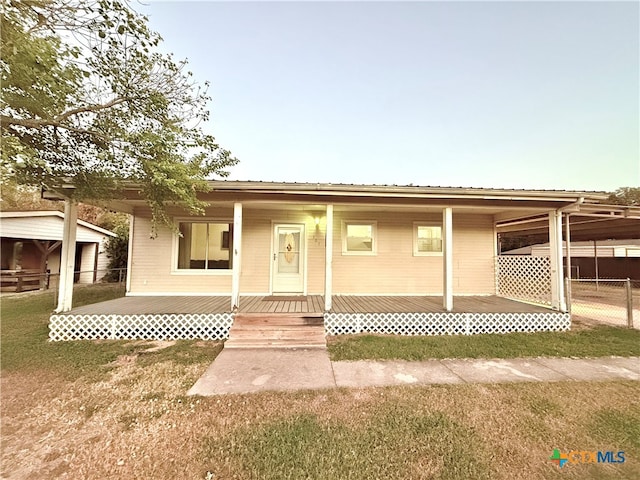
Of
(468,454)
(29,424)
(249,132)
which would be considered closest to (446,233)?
(468,454)

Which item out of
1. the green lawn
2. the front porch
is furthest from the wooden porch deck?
the green lawn

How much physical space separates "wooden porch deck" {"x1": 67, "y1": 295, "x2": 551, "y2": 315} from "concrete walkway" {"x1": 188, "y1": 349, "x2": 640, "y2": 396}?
1372mm

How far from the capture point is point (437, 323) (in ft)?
18.4

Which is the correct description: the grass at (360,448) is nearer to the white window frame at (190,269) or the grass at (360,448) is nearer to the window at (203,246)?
the white window frame at (190,269)

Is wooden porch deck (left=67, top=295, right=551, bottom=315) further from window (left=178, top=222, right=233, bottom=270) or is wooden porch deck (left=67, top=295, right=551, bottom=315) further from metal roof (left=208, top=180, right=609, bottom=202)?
metal roof (left=208, top=180, right=609, bottom=202)

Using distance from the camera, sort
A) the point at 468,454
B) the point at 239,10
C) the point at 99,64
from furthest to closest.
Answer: the point at 239,10, the point at 99,64, the point at 468,454

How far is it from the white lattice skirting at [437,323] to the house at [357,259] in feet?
0.07

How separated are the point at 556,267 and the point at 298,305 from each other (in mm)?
5841

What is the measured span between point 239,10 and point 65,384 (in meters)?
11.9

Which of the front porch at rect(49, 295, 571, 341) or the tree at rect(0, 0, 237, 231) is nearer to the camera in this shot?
the tree at rect(0, 0, 237, 231)

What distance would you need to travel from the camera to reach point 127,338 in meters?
5.20

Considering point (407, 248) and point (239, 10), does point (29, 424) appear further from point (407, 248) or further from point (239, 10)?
point (239, 10)

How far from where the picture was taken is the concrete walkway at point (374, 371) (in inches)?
136

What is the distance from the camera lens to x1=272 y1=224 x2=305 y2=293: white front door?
7578 mm
